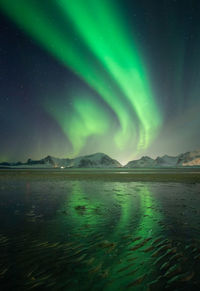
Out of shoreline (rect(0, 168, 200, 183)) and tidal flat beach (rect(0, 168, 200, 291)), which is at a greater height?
shoreline (rect(0, 168, 200, 183))

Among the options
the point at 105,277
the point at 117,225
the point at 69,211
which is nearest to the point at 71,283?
the point at 105,277

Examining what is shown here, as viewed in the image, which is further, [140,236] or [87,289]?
[140,236]

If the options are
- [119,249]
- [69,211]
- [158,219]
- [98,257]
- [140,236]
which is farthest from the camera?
[69,211]

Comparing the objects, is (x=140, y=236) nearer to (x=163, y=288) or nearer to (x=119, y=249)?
(x=119, y=249)

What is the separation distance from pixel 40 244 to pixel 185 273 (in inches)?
234

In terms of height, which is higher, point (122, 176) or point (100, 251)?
point (122, 176)

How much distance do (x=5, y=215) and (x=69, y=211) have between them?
4680 millimetres

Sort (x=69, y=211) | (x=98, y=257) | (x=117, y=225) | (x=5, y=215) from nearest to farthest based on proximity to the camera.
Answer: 1. (x=98, y=257)
2. (x=117, y=225)
3. (x=5, y=215)
4. (x=69, y=211)

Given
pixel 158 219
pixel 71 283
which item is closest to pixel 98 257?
pixel 71 283

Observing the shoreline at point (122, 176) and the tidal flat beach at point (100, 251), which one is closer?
the tidal flat beach at point (100, 251)

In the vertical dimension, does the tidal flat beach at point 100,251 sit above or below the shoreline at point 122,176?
below

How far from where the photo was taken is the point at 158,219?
1222 centimetres

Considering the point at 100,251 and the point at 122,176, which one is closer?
the point at 100,251

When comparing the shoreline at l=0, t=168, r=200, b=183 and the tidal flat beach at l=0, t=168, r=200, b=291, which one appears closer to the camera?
the tidal flat beach at l=0, t=168, r=200, b=291
